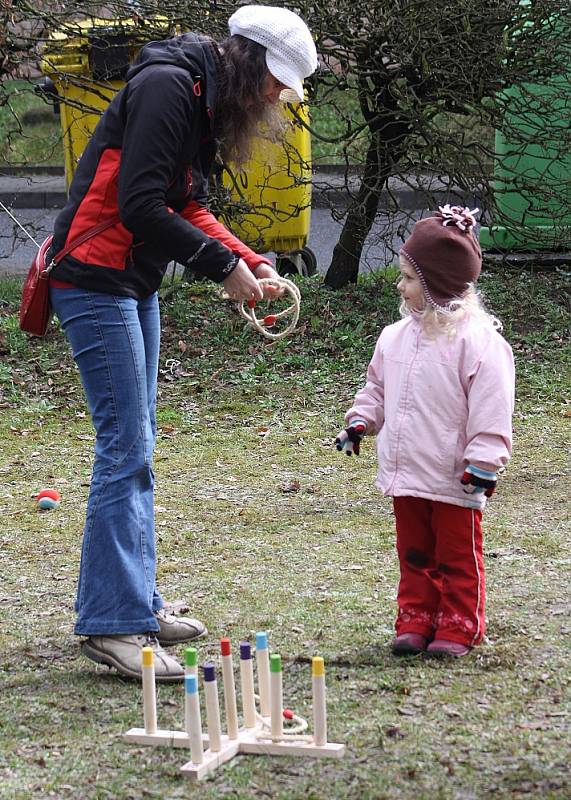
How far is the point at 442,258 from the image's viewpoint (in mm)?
3686

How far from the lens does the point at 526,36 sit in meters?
8.30

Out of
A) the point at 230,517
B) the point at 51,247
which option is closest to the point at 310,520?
the point at 230,517

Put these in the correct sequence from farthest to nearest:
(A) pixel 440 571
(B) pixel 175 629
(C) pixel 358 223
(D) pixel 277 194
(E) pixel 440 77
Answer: (D) pixel 277 194
(C) pixel 358 223
(E) pixel 440 77
(B) pixel 175 629
(A) pixel 440 571

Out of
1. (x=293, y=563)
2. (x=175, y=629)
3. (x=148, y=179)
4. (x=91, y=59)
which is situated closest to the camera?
(x=148, y=179)

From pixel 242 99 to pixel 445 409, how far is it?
3.63ft

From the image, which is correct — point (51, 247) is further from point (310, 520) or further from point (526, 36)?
point (526, 36)

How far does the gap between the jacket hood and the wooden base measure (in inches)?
69.0

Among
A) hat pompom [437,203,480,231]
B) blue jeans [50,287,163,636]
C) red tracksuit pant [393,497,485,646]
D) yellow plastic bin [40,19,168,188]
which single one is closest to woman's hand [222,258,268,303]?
blue jeans [50,287,163,636]

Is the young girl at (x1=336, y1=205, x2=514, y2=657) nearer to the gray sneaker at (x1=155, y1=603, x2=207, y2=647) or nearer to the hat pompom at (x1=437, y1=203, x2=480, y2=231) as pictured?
the hat pompom at (x1=437, y1=203, x2=480, y2=231)

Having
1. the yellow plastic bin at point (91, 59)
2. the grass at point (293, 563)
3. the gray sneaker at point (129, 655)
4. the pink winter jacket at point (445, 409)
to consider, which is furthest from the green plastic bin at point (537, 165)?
the gray sneaker at point (129, 655)

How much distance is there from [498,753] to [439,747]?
15cm

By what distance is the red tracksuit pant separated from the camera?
3688 mm

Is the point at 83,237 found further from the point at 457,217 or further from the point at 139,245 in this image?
the point at 457,217

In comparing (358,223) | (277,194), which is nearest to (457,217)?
(358,223)
